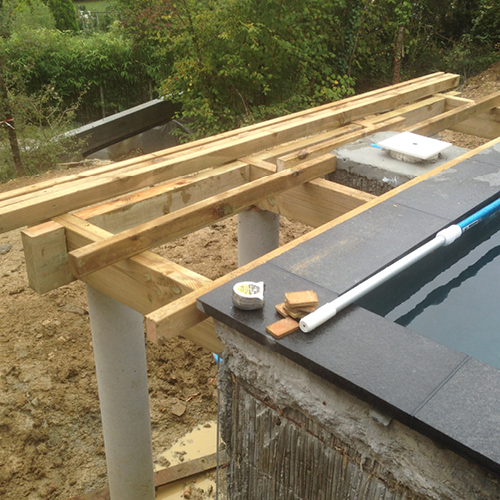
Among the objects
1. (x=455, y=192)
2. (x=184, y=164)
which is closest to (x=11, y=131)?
(x=184, y=164)

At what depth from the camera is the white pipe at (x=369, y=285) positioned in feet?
6.08

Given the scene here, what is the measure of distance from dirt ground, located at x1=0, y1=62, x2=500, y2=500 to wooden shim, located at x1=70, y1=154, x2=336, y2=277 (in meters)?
3.48

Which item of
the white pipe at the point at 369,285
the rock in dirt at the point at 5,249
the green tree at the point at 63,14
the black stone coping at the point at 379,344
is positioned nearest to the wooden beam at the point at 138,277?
the black stone coping at the point at 379,344

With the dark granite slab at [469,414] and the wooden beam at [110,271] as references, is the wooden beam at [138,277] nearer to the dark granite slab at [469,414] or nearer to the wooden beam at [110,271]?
the wooden beam at [110,271]

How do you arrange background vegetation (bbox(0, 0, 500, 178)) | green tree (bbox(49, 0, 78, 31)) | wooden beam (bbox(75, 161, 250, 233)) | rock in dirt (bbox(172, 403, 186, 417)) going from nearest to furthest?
wooden beam (bbox(75, 161, 250, 233))
rock in dirt (bbox(172, 403, 186, 417))
background vegetation (bbox(0, 0, 500, 178))
green tree (bbox(49, 0, 78, 31))

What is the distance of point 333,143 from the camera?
4117 mm

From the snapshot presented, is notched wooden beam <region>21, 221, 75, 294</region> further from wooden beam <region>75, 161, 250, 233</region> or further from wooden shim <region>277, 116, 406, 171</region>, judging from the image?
wooden shim <region>277, 116, 406, 171</region>

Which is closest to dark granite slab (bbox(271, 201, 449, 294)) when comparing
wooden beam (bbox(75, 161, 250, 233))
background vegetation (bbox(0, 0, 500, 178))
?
wooden beam (bbox(75, 161, 250, 233))

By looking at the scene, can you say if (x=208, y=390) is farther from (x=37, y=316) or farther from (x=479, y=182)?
(x=479, y=182)

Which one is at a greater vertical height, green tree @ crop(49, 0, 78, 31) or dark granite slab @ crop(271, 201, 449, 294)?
green tree @ crop(49, 0, 78, 31)

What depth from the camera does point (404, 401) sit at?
1.57m

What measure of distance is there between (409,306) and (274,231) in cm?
239

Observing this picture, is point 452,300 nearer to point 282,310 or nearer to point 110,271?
point 282,310

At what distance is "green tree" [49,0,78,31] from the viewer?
2472 cm
